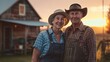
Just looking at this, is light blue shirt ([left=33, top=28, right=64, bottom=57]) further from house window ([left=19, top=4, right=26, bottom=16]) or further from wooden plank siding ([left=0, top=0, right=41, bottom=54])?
house window ([left=19, top=4, right=26, bottom=16])

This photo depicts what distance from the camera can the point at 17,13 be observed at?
25.5m

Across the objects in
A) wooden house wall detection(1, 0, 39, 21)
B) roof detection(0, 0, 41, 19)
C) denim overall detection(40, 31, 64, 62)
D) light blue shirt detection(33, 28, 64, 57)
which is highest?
roof detection(0, 0, 41, 19)

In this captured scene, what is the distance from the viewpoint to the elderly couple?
4445 millimetres

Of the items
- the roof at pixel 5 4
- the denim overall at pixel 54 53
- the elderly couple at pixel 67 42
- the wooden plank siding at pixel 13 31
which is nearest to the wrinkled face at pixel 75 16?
the elderly couple at pixel 67 42

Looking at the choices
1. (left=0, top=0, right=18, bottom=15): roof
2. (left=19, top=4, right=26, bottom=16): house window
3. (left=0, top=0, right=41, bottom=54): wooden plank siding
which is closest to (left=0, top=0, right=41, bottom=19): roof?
(left=0, top=0, right=18, bottom=15): roof

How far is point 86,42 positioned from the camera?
14.6 feet

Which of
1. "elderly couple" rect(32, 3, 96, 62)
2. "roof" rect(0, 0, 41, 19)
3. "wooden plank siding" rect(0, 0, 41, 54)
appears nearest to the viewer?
"elderly couple" rect(32, 3, 96, 62)

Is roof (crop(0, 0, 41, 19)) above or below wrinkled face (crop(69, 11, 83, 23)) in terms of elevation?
above

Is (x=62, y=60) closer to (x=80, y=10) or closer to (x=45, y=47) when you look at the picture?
(x=45, y=47)

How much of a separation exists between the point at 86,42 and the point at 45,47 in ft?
1.82

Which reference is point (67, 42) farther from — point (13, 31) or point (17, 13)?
point (17, 13)

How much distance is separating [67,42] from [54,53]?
23 cm

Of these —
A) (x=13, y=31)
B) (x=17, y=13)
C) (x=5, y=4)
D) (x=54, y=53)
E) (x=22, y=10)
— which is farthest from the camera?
(x=5, y=4)

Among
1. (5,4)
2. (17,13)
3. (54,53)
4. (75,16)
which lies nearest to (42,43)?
(54,53)
